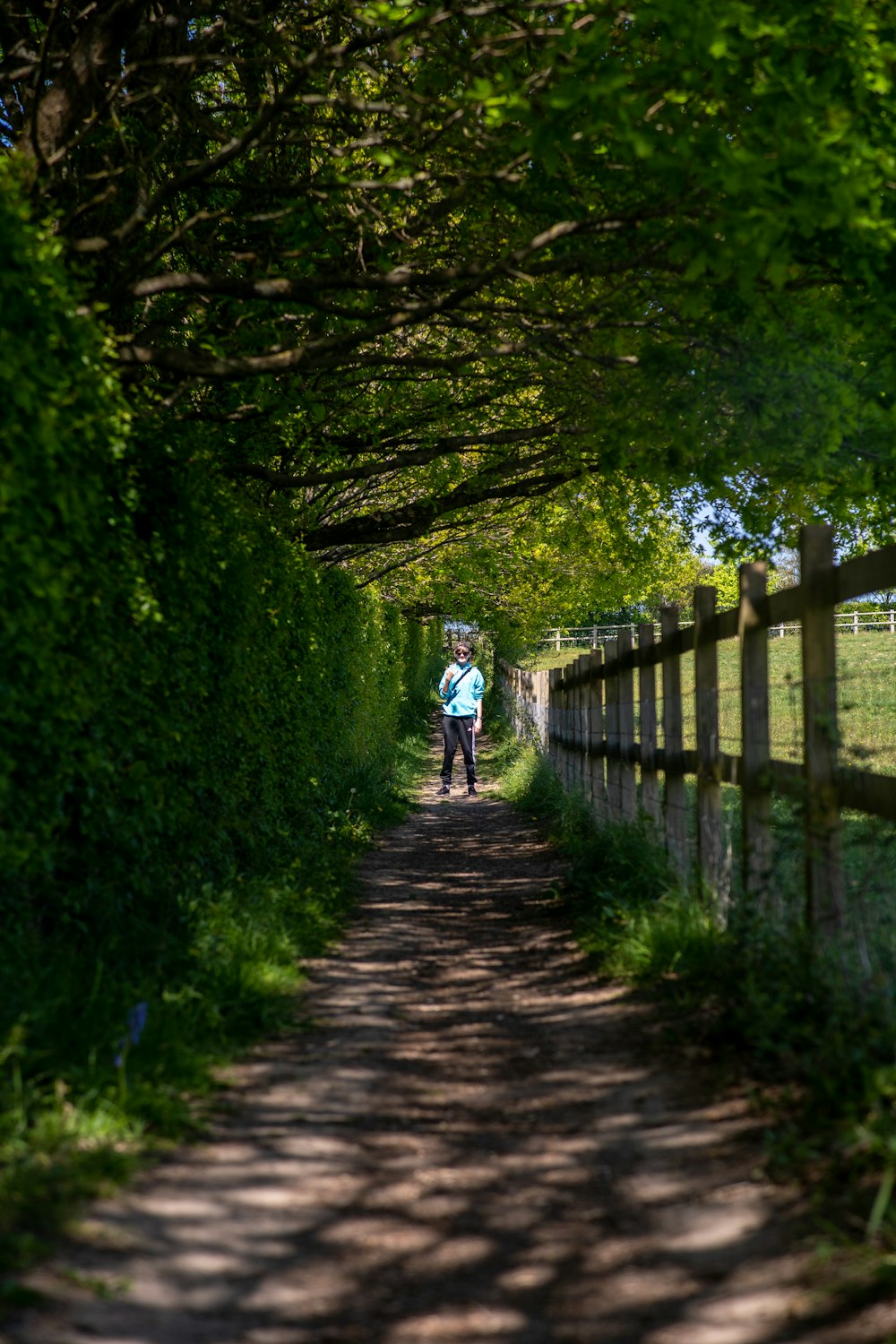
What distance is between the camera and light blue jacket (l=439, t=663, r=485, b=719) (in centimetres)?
2058

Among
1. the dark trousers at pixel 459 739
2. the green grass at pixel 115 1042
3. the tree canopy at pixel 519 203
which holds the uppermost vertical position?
the tree canopy at pixel 519 203

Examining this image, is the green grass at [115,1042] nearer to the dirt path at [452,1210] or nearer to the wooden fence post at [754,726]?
the dirt path at [452,1210]

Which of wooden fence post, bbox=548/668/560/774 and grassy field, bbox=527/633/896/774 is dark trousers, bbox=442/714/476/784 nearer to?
wooden fence post, bbox=548/668/560/774

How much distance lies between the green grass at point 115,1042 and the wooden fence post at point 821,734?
2528 millimetres

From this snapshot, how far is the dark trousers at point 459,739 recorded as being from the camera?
Result: 20562mm

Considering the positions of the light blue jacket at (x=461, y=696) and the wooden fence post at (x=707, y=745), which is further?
the light blue jacket at (x=461, y=696)

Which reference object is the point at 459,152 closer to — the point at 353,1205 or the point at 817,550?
the point at 817,550

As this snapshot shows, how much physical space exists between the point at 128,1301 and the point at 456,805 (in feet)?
52.1

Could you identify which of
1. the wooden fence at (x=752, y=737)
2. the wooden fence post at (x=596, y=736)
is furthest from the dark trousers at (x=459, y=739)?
the wooden fence at (x=752, y=737)

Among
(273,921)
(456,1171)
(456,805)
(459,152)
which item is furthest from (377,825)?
(456,1171)

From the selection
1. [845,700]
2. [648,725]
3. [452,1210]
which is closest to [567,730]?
[648,725]

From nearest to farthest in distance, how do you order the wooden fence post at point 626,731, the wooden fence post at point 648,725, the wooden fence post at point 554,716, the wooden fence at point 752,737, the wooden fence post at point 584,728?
the wooden fence at point 752,737, the wooden fence post at point 648,725, the wooden fence post at point 626,731, the wooden fence post at point 584,728, the wooden fence post at point 554,716

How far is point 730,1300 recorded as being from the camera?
331cm

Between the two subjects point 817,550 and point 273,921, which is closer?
point 817,550
